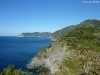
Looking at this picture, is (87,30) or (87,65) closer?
(87,65)

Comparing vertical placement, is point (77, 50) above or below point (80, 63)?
above

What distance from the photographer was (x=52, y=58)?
12512cm

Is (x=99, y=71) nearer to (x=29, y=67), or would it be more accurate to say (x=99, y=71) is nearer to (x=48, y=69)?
(x=48, y=69)

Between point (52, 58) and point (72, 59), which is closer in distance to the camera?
point (72, 59)

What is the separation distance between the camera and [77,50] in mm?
110562

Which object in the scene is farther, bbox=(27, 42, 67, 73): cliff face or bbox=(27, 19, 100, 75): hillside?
bbox=(27, 42, 67, 73): cliff face

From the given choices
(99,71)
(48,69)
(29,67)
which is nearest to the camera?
(99,71)

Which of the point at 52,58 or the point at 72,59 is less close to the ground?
the point at 72,59

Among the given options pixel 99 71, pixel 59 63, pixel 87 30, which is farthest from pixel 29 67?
pixel 87 30

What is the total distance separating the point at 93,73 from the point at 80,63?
11342 millimetres

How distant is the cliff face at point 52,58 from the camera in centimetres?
11529

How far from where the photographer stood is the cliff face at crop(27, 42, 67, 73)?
115 m

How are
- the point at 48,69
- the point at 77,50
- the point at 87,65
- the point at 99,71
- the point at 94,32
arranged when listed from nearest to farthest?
the point at 99,71
the point at 87,65
the point at 77,50
the point at 48,69
the point at 94,32

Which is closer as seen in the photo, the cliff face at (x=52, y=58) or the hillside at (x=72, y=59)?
the hillside at (x=72, y=59)
